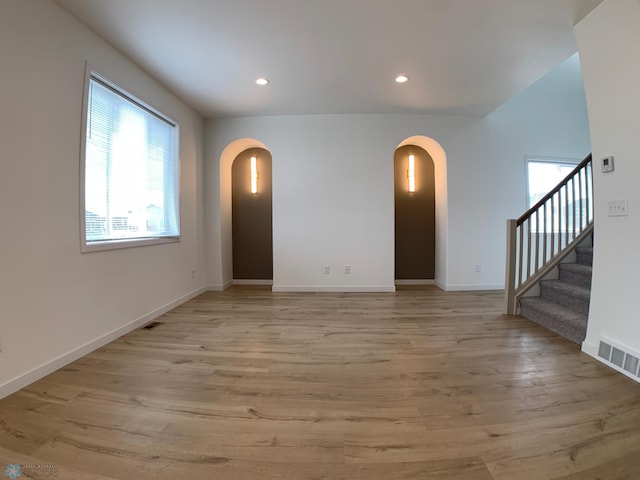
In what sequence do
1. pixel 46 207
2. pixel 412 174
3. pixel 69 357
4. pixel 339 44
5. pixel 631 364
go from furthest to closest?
pixel 412 174, pixel 339 44, pixel 69 357, pixel 46 207, pixel 631 364

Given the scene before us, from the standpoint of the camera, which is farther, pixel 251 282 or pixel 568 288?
pixel 251 282

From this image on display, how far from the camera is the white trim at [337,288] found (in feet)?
14.5

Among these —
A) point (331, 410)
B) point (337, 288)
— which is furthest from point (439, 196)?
point (331, 410)

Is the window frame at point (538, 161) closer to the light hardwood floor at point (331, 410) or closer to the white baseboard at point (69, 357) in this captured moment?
the light hardwood floor at point (331, 410)

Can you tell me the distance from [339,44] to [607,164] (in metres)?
2.45

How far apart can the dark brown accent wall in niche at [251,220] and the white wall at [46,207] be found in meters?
2.29

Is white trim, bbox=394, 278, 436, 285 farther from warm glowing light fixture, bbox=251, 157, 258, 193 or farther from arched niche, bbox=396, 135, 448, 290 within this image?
warm glowing light fixture, bbox=251, 157, 258, 193

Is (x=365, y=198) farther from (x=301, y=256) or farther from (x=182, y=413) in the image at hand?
(x=182, y=413)

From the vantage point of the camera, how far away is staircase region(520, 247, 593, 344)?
251 cm

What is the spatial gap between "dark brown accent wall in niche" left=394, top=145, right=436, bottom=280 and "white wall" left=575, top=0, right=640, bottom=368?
271cm

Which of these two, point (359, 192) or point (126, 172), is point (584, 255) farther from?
point (126, 172)

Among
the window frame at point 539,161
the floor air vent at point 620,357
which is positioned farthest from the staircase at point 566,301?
the window frame at point 539,161

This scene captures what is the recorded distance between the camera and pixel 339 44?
253cm

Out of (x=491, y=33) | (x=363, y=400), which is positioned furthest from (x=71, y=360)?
(x=491, y=33)
